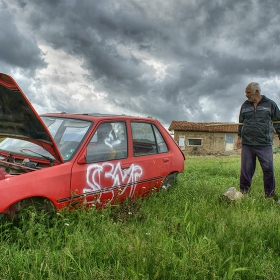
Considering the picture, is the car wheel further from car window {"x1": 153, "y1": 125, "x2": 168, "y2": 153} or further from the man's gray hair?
the man's gray hair

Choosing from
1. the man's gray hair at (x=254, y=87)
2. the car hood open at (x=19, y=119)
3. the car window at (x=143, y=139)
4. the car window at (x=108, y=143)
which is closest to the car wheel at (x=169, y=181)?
the car window at (x=143, y=139)

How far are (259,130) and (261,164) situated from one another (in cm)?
69

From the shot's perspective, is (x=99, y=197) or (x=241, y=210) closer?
(x=99, y=197)

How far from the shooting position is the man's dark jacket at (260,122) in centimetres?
536

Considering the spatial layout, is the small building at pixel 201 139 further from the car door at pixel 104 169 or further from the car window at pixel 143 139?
the car door at pixel 104 169

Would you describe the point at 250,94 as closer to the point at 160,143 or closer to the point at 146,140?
the point at 160,143

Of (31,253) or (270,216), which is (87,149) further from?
(270,216)

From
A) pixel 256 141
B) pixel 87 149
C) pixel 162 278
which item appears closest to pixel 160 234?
pixel 162 278

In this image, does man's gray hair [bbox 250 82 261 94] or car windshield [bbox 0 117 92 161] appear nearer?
car windshield [bbox 0 117 92 161]

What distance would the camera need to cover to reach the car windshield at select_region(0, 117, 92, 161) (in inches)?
157

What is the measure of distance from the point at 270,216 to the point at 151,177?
6.28ft

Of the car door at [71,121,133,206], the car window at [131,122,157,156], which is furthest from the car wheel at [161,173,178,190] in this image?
the car door at [71,121,133,206]

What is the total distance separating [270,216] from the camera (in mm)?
3949

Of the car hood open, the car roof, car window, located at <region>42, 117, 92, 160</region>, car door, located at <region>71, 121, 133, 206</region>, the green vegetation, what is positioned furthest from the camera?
the car roof
